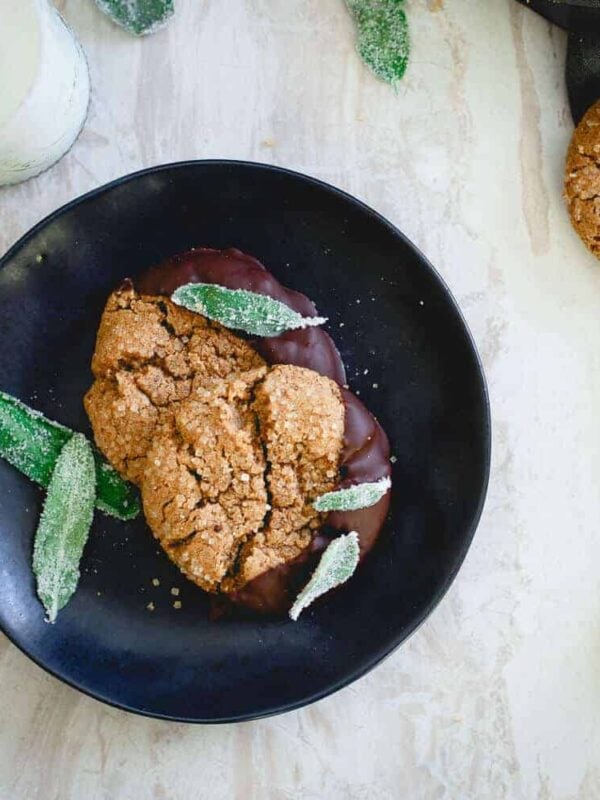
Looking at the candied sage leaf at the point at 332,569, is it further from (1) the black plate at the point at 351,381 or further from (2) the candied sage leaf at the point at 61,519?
(2) the candied sage leaf at the point at 61,519

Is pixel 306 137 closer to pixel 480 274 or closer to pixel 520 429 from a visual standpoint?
pixel 480 274

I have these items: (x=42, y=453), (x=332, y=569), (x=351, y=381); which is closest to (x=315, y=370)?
(x=351, y=381)

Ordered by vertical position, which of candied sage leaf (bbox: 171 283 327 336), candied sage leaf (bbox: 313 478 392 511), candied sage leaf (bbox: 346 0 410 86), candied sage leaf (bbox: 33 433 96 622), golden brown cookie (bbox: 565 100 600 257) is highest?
candied sage leaf (bbox: 346 0 410 86)

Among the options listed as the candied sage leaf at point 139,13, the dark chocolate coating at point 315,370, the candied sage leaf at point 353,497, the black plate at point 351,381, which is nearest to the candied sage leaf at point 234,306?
the dark chocolate coating at point 315,370

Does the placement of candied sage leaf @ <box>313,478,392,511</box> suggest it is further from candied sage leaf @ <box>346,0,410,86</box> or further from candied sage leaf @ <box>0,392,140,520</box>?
candied sage leaf @ <box>346,0,410,86</box>

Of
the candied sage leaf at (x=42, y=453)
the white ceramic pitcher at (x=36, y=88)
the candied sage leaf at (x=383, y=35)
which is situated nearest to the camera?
the white ceramic pitcher at (x=36, y=88)

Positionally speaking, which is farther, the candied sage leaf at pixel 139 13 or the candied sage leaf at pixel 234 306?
the candied sage leaf at pixel 139 13

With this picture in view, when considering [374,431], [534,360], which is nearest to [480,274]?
[534,360]

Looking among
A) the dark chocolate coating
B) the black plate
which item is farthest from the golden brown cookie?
the dark chocolate coating

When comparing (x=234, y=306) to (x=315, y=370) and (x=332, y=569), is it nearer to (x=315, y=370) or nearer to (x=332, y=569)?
(x=315, y=370)
